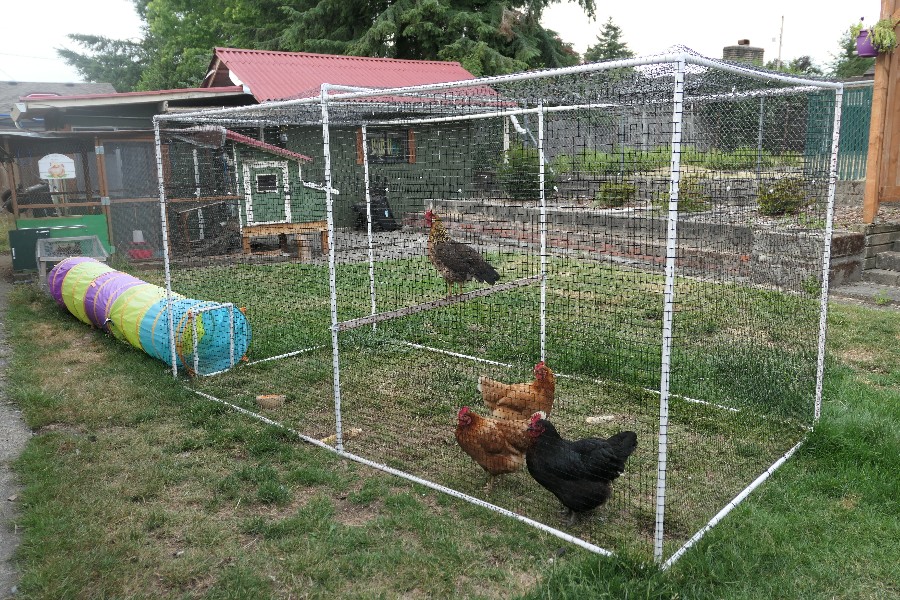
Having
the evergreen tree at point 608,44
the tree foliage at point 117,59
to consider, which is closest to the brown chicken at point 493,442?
the evergreen tree at point 608,44

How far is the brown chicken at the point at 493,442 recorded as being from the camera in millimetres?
3861

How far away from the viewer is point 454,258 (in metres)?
5.98

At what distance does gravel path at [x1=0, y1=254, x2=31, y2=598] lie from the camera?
3.21 metres

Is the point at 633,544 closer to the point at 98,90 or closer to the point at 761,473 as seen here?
the point at 761,473

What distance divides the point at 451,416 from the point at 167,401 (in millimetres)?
2264

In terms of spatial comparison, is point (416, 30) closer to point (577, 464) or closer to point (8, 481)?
point (8, 481)

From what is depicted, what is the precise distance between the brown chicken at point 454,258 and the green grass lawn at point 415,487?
0.83 m

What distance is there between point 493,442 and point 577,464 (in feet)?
1.81

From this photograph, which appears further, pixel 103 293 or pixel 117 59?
pixel 117 59

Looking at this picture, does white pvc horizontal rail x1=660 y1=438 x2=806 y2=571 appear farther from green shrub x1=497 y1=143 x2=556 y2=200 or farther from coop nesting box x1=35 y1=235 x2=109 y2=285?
coop nesting box x1=35 y1=235 x2=109 y2=285

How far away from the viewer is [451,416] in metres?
5.08

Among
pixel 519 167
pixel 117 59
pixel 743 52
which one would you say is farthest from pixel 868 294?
pixel 117 59

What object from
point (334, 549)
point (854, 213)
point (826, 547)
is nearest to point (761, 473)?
point (826, 547)

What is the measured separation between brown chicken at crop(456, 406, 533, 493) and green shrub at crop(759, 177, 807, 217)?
2.70 meters
